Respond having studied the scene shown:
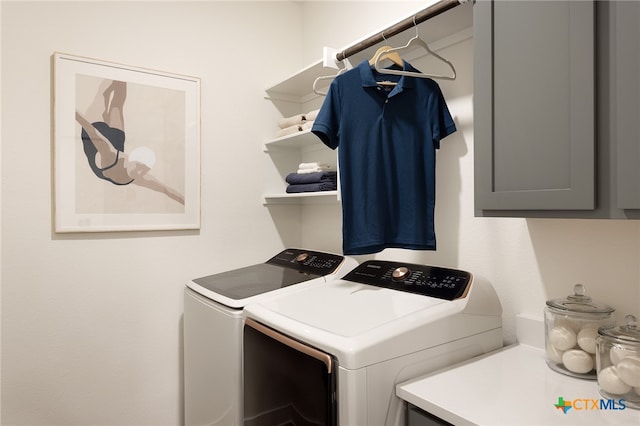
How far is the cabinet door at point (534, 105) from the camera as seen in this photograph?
3.07 ft

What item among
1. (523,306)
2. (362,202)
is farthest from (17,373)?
(523,306)

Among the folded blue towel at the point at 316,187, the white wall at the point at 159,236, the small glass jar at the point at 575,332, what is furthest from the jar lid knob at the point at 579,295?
the folded blue towel at the point at 316,187

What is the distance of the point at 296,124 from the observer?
2.17m

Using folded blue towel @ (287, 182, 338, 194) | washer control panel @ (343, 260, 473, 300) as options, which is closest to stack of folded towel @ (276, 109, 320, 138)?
folded blue towel @ (287, 182, 338, 194)

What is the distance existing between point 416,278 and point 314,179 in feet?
2.53

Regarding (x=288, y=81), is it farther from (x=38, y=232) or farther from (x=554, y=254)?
(x=554, y=254)

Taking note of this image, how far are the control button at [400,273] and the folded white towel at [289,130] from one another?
0.96 metres

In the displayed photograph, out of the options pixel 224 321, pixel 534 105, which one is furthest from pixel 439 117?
pixel 224 321

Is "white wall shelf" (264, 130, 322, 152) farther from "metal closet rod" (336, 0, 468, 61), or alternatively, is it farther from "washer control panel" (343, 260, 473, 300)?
"washer control panel" (343, 260, 473, 300)

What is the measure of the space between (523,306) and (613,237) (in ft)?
1.23

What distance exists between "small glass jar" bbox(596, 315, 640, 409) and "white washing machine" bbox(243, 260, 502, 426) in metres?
0.36

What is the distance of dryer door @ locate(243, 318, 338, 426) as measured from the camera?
107 centimetres

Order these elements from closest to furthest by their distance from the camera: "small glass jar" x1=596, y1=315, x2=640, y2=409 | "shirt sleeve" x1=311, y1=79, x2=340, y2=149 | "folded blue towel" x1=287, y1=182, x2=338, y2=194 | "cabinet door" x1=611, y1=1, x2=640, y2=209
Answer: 1. "cabinet door" x1=611, y1=1, x2=640, y2=209
2. "small glass jar" x1=596, y1=315, x2=640, y2=409
3. "shirt sleeve" x1=311, y1=79, x2=340, y2=149
4. "folded blue towel" x1=287, y1=182, x2=338, y2=194

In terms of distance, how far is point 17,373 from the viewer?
5.63 ft
